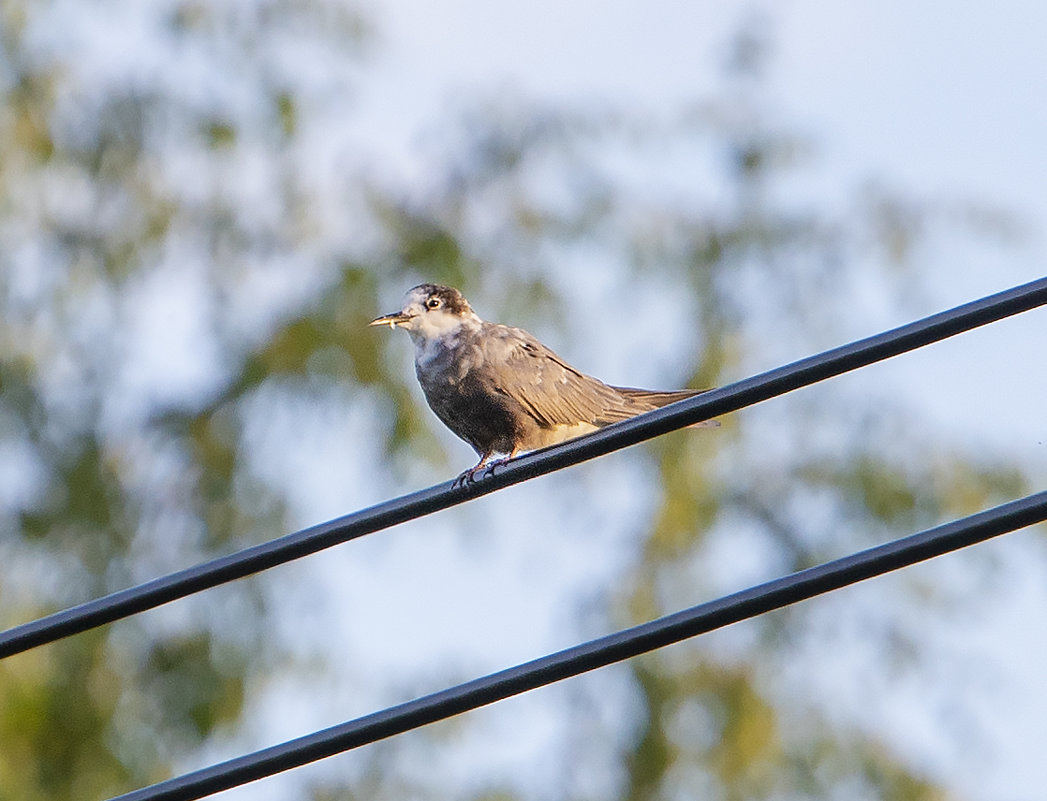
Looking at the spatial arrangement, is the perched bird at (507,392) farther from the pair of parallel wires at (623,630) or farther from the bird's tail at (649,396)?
the pair of parallel wires at (623,630)

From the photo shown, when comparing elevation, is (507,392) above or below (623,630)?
above

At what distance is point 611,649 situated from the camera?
2848mm

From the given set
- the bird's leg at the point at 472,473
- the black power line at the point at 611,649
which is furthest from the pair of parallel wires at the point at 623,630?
the bird's leg at the point at 472,473

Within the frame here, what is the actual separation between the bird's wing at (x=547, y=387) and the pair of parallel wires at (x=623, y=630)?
6.69ft

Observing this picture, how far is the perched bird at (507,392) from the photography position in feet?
17.5

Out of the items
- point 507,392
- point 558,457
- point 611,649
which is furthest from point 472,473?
point 611,649

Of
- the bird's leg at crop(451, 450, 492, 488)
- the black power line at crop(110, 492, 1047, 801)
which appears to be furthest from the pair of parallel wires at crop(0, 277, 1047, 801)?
the bird's leg at crop(451, 450, 492, 488)

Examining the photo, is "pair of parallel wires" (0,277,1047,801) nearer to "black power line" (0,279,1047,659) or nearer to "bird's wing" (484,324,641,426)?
"black power line" (0,279,1047,659)

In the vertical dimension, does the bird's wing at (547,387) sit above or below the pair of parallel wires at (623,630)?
above

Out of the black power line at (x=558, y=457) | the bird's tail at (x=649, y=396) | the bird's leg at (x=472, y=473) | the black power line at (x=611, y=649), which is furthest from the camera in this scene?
the bird's tail at (x=649, y=396)

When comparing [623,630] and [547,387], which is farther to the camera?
[547,387]

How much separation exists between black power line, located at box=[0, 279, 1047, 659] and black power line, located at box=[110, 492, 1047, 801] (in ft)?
1.18

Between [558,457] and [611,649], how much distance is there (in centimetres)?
63

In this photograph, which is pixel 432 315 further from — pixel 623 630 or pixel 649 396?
pixel 623 630
